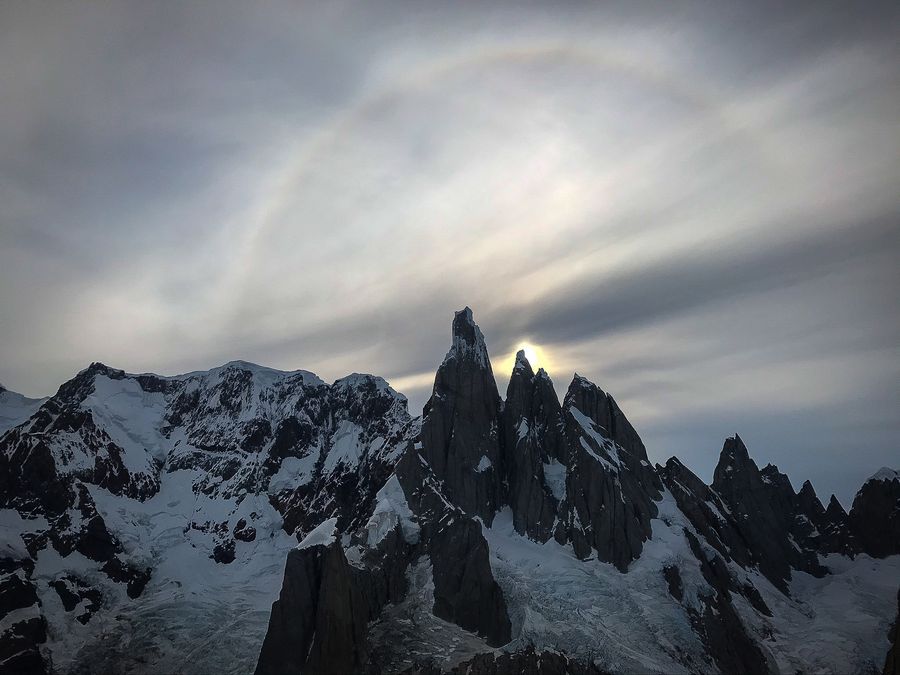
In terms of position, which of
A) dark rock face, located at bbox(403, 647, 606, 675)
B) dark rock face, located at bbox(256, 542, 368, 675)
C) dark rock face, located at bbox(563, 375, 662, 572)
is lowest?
dark rock face, located at bbox(403, 647, 606, 675)

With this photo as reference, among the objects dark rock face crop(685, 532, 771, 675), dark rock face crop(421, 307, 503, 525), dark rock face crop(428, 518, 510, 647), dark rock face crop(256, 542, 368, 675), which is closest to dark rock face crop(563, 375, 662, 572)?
dark rock face crop(685, 532, 771, 675)

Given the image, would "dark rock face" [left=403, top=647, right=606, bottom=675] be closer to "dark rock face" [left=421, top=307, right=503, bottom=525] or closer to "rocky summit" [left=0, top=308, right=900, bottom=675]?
"rocky summit" [left=0, top=308, right=900, bottom=675]

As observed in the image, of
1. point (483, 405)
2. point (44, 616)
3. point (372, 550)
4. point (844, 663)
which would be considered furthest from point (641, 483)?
point (44, 616)

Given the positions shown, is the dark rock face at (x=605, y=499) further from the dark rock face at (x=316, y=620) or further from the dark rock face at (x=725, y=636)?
the dark rock face at (x=316, y=620)

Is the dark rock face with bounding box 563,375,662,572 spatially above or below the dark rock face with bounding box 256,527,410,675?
above

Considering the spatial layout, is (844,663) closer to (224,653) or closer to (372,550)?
(372,550)

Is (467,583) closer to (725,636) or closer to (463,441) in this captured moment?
(463,441)

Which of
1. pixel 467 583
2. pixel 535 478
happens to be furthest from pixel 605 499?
pixel 467 583
